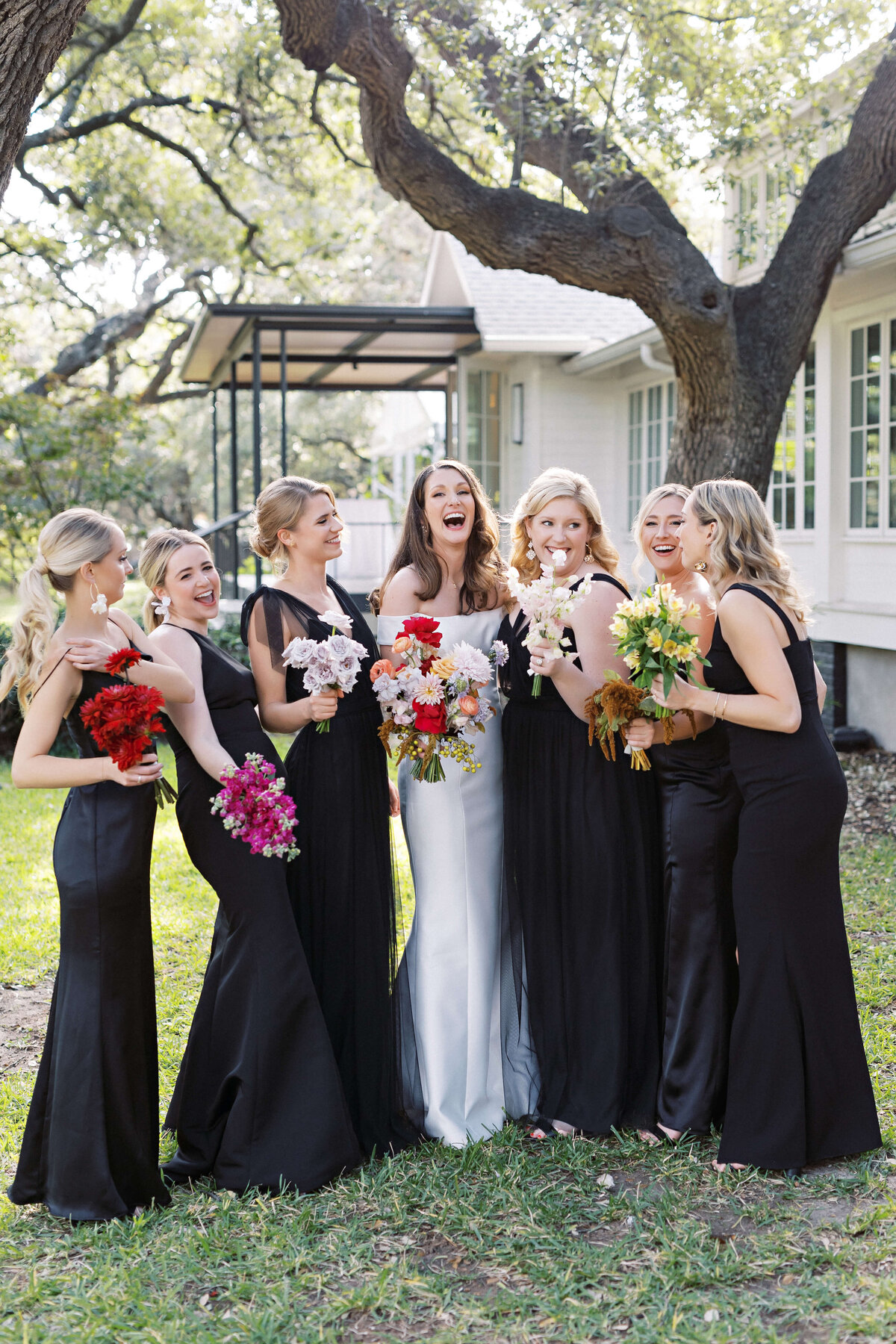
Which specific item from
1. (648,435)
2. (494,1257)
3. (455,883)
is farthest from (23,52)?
(648,435)

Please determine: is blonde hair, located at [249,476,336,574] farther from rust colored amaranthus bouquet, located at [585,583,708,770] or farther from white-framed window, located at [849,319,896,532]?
white-framed window, located at [849,319,896,532]

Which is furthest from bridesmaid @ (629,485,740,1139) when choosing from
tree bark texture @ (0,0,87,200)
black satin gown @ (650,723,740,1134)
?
tree bark texture @ (0,0,87,200)

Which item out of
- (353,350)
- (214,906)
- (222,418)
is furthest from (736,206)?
(222,418)

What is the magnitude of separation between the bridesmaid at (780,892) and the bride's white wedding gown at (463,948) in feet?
2.86

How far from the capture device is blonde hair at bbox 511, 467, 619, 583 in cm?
451

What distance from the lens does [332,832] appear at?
14.3 feet

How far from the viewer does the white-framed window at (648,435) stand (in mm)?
15938

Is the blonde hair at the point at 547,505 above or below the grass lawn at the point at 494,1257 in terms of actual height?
above

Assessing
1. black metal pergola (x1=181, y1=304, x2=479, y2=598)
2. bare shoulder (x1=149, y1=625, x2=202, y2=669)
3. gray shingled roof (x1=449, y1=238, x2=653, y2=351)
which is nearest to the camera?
bare shoulder (x1=149, y1=625, x2=202, y2=669)

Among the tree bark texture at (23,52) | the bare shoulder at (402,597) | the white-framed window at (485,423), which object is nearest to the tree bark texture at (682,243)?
the tree bark texture at (23,52)

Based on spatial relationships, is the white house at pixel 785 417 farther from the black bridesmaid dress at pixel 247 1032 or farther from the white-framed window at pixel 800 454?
the black bridesmaid dress at pixel 247 1032

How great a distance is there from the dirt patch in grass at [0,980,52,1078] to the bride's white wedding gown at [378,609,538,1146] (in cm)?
209

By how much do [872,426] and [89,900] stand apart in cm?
994

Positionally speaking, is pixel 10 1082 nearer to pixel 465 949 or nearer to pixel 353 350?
pixel 465 949
